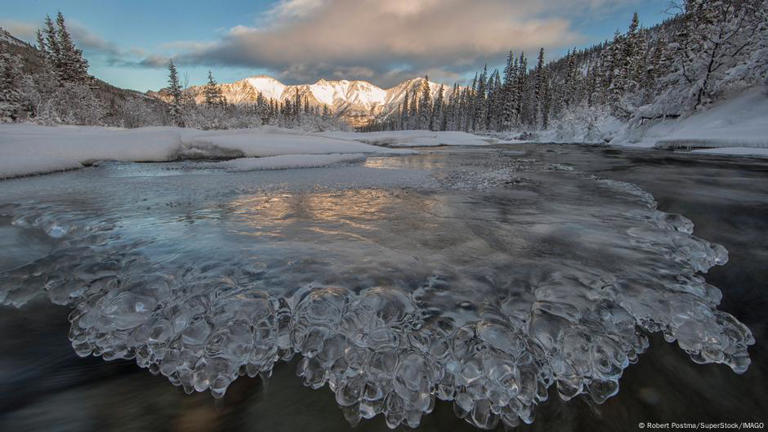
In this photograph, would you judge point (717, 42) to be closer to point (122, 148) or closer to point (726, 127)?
point (726, 127)

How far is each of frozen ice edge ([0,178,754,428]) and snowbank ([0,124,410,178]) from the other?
5585 millimetres

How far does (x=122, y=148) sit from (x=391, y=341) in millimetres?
8173

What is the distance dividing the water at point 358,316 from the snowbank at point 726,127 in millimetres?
9908

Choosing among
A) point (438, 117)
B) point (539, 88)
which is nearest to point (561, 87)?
point (539, 88)

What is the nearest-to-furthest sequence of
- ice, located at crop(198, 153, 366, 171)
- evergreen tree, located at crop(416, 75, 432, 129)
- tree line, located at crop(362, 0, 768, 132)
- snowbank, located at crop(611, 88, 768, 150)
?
ice, located at crop(198, 153, 366, 171)
snowbank, located at crop(611, 88, 768, 150)
tree line, located at crop(362, 0, 768, 132)
evergreen tree, located at crop(416, 75, 432, 129)

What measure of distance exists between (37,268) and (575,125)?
26754mm

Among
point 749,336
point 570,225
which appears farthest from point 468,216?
point 749,336

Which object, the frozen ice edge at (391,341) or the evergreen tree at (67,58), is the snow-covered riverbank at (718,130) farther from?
the evergreen tree at (67,58)

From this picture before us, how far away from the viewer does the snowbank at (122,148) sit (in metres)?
5.08

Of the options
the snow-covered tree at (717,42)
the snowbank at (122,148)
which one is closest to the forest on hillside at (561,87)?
the snow-covered tree at (717,42)

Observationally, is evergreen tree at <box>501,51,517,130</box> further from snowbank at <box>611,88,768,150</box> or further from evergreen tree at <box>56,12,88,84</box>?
evergreen tree at <box>56,12,88,84</box>

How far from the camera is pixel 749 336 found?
46.4 inches

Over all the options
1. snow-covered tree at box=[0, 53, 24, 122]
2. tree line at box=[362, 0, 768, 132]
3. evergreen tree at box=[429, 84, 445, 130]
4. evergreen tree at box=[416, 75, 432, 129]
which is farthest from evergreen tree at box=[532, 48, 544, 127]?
snow-covered tree at box=[0, 53, 24, 122]

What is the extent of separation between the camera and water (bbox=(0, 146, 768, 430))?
946 mm
